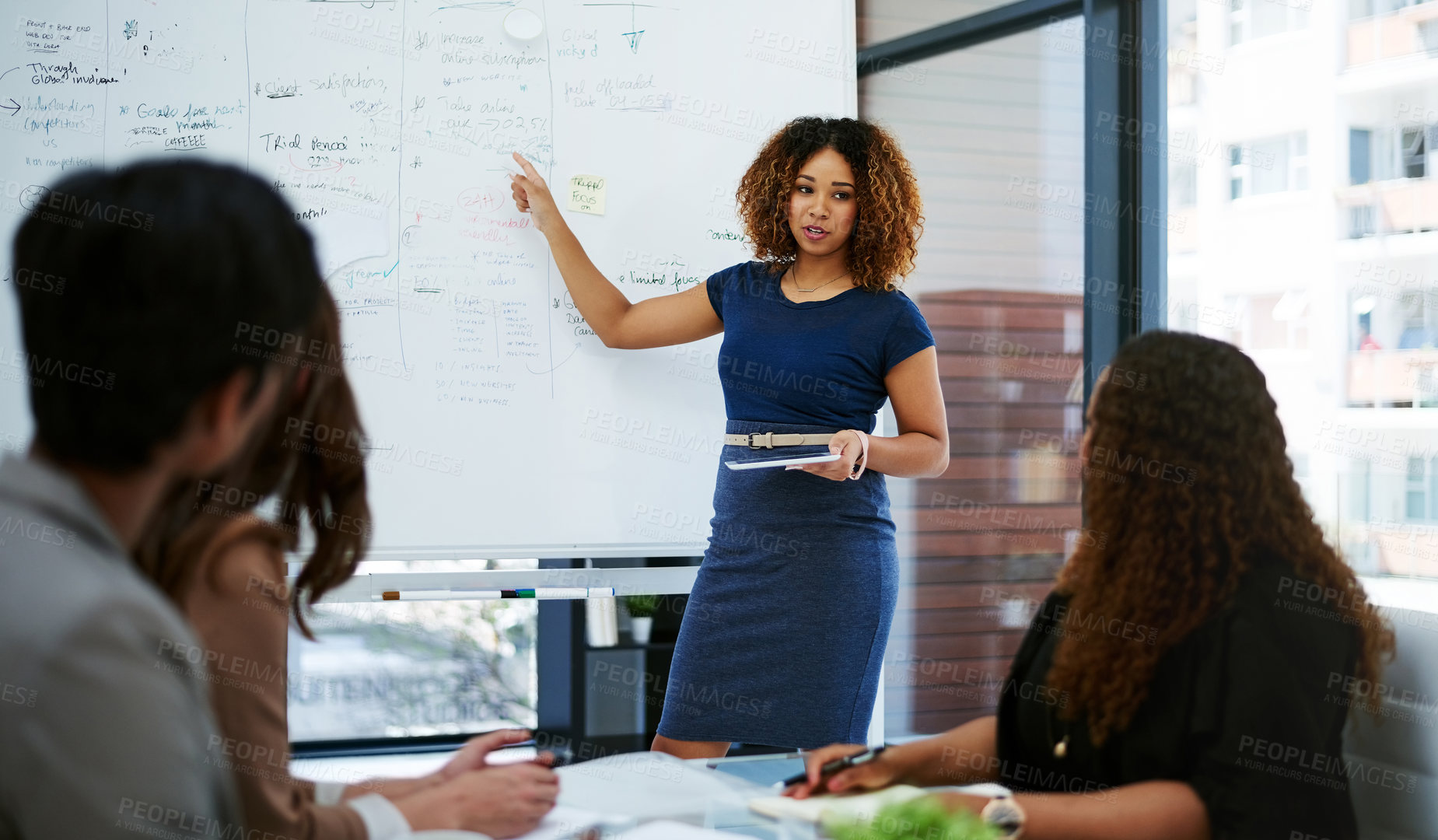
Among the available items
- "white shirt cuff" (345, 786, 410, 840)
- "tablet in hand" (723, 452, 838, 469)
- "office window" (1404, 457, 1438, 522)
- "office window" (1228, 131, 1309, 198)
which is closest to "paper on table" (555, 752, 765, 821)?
"white shirt cuff" (345, 786, 410, 840)

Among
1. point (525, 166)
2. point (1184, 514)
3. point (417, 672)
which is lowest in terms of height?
point (417, 672)

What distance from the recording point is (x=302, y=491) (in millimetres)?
1043

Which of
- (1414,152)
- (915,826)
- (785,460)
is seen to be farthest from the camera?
(1414,152)

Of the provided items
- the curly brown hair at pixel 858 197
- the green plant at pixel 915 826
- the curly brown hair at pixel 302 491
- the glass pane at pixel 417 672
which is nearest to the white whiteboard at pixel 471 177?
the curly brown hair at pixel 858 197

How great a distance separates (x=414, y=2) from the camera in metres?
2.22

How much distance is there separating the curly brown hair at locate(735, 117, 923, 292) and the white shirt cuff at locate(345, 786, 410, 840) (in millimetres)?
1349

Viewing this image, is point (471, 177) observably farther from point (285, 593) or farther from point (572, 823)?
point (572, 823)

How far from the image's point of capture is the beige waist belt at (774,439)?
1.95m

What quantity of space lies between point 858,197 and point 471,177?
2.68 ft

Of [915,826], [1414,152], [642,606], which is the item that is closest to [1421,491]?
[1414,152]

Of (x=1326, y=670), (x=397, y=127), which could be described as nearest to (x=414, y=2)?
(x=397, y=127)

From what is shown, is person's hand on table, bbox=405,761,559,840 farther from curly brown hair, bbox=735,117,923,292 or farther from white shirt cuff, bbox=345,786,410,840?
curly brown hair, bbox=735,117,923,292

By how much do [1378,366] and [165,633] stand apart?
6.84 ft

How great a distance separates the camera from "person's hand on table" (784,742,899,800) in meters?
1.11
